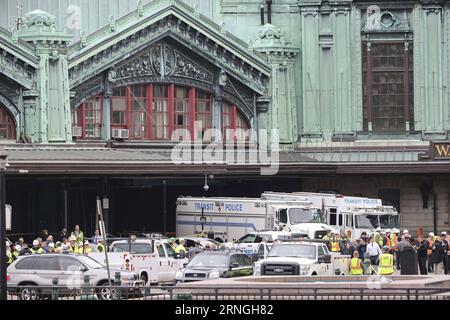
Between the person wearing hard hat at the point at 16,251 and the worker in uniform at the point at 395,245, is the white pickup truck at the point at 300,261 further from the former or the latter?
the person wearing hard hat at the point at 16,251

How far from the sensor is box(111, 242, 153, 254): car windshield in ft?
210

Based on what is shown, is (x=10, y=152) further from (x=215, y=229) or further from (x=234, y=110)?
(x=234, y=110)

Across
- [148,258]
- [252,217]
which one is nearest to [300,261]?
[148,258]

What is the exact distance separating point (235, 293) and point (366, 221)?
112ft

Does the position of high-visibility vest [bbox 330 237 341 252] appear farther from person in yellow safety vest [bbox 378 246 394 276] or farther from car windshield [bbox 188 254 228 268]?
car windshield [bbox 188 254 228 268]

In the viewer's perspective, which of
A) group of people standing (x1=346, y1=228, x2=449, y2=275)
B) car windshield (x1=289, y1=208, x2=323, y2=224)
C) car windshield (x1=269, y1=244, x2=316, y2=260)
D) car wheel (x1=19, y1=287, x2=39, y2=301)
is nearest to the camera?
car wheel (x1=19, y1=287, x2=39, y2=301)

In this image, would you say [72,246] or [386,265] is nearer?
[386,265]

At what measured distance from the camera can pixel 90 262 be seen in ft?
188

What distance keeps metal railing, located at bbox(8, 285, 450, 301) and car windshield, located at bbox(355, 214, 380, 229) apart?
30.1 metres

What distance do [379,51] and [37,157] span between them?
78.7 ft

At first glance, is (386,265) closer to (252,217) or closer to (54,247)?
(54,247)

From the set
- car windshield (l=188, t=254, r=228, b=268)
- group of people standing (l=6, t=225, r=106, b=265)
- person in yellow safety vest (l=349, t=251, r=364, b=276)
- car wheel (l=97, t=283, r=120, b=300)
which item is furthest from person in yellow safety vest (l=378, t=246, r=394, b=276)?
car wheel (l=97, t=283, r=120, b=300)

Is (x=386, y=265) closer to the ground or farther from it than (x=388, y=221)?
closer to the ground
